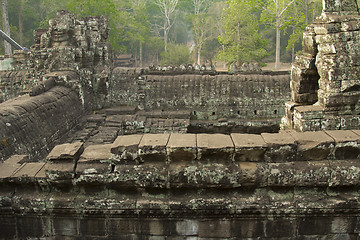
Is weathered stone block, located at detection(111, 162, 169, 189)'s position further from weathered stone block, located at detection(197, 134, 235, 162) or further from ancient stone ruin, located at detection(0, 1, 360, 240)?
weathered stone block, located at detection(197, 134, 235, 162)

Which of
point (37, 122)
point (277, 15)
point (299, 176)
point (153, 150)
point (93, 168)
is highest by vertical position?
point (277, 15)

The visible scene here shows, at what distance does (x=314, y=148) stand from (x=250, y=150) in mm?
758

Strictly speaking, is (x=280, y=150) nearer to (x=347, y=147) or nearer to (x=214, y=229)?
(x=347, y=147)

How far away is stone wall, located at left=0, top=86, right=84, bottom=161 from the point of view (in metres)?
7.65

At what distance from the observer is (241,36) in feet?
79.7

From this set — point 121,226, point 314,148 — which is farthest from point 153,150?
point 314,148

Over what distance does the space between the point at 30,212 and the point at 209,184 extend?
2161mm

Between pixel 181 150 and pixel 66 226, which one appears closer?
pixel 181 150

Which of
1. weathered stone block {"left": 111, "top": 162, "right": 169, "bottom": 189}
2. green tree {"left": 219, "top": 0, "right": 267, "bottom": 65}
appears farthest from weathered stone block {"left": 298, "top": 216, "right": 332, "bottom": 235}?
green tree {"left": 219, "top": 0, "right": 267, "bottom": 65}

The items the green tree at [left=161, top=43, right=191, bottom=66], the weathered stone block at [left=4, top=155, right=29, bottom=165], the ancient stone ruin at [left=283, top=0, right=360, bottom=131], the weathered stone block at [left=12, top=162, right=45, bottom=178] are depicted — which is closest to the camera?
the weathered stone block at [left=12, top=162, right=45, bottom=178]

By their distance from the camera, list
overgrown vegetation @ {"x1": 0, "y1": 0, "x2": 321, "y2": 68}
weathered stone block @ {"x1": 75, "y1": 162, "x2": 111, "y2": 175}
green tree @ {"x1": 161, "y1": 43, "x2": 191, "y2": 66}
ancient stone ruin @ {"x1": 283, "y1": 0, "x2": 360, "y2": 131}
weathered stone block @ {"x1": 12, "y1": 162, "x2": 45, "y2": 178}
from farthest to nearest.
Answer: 1. green tree @ {"x1": 161, "y1": 43, "x2": 191, "y2": 66}
2. overgrown vegetation @ {"x1": 0, "y1": 0, "x2": 321, "y2": 68}
3. ancient stone ruin @ {"x1": 283, "y1": 0, "x2": 360, "y2": 131}
4. weathered stone block @ {"x1": 12, "y1": 162, "x2": 45, "y2": 178}
5. weathered stone block @ {"x1": 75, "y1": 162, "x2": 111, "y2": 175}

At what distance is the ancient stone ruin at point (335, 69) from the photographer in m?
5.45

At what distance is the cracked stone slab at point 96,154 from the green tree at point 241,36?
20.3 meters

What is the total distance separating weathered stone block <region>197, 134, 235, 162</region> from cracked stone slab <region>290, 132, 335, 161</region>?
82 cm
